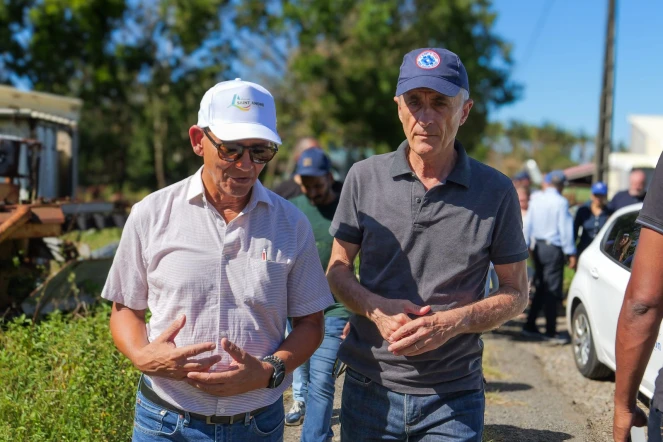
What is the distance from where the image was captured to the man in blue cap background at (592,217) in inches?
405

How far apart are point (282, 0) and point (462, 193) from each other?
95.7 feet

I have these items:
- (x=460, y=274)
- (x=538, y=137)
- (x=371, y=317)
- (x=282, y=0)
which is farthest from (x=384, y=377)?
(x=538, y=137)

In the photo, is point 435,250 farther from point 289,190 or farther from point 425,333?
point 289,190

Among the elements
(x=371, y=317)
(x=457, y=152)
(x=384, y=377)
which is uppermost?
(x=457, y=152)

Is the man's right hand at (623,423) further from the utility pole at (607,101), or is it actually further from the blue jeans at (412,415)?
the utility pole at (607,101)

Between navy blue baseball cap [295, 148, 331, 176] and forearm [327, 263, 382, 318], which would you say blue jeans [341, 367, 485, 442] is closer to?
forearm [327, 263, 382, 318]

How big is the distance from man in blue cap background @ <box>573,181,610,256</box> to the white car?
269 cm

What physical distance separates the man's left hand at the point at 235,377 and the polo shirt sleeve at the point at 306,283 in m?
0.27

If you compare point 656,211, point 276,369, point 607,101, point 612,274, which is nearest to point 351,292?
point 276,369

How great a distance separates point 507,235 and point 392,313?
1.68 ft

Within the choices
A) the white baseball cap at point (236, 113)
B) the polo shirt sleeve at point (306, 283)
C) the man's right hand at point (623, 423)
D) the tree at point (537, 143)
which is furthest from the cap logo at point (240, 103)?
the tree at point (537, 143)

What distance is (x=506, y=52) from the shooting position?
34750 mm

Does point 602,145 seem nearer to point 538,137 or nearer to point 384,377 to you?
point 384,377

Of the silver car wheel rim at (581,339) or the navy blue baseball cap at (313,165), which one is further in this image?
the silver car wheel rim at (581,339)
